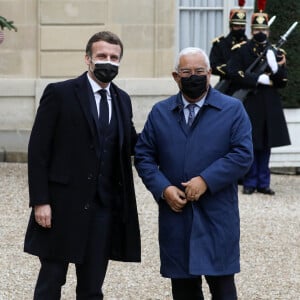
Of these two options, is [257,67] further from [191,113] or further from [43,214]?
[43,214]

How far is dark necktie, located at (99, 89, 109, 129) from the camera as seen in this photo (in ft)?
19.0

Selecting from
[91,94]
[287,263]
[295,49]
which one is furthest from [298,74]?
[91,94]

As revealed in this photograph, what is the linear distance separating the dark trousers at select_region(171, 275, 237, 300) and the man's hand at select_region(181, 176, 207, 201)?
455mm

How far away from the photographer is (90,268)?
581 cm

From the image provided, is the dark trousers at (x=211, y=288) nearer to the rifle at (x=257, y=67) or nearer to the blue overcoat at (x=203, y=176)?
the blue overcoat at (x=203, y=176)

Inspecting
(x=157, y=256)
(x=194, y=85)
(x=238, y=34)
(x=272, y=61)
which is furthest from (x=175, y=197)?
(x=238, y=34)

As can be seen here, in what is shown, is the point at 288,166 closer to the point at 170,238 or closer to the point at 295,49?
the point at 295,49

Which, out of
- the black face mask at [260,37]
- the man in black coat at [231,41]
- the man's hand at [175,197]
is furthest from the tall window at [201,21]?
the man's hand at [175,197]

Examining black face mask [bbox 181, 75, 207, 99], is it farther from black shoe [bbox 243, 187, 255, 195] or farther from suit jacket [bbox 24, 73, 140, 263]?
black shoe [bbox 243, 187, 255, 195]

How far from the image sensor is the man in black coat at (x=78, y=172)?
5.71m

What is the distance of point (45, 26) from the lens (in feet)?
46.0

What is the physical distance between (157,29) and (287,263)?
20.4ft

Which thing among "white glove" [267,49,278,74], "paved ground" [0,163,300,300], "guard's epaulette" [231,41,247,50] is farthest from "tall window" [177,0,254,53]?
"paved ground" [0,163,300,300]

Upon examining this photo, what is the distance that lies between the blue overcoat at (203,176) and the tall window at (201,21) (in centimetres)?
903
